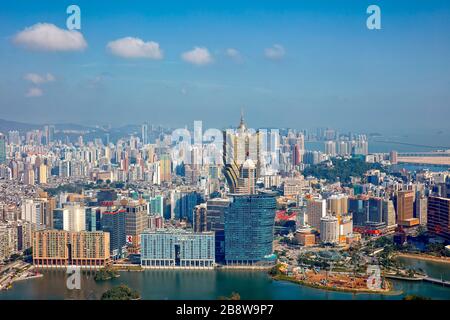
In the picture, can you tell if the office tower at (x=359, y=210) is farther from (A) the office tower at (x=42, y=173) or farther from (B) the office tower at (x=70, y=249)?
(A) the office tower at (x=42, y=173)

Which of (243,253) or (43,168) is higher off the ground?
(43,168)

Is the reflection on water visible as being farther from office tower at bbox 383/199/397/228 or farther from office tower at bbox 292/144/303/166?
office tower at bbox 292/144/303/166

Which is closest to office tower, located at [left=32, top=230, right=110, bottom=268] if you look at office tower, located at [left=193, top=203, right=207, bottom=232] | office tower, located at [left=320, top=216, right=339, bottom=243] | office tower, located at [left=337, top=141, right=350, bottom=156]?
office tower, located at [left=193, top=203, right=207, bottom=232]

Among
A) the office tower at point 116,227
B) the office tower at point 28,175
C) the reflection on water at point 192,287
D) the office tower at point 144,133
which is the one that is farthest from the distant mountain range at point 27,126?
the office tower at point 28,175
